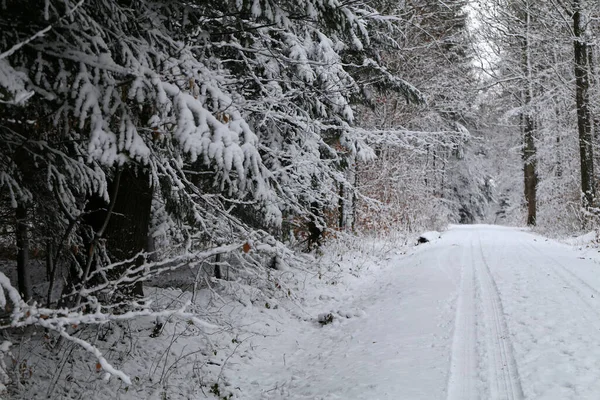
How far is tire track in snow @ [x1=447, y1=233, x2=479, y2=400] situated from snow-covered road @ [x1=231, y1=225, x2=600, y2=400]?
1cm

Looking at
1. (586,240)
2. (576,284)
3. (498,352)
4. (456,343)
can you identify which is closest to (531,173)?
(586,240)

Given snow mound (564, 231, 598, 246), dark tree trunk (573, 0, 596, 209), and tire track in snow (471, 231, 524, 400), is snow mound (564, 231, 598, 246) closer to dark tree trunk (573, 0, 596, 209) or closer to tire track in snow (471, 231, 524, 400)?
dark tree trunk (573, 0, 596, 209)

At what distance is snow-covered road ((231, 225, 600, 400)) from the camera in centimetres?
384

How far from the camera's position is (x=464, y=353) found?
14.8ft

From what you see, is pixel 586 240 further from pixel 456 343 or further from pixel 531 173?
pixel 531 173

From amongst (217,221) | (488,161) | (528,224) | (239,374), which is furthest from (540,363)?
(488,161)

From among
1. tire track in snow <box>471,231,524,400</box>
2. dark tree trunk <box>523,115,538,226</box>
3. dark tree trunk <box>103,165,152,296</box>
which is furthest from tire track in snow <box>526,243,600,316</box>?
dark tree trunk <box>523,115,538,226</box>

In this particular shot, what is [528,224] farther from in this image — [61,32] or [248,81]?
[61,32]

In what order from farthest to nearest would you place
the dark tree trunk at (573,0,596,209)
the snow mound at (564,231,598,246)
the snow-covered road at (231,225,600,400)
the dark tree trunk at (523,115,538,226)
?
the dark tree trunk at (523,115,538,226) → the dark tree trunk at (573,0,596,209) → the snow mound at (564,231,598,246) → the snow-covered road at (231,225,600,400)

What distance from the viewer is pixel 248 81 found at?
562 centimetres

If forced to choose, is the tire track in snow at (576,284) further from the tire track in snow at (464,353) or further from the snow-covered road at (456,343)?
the tire track in snow at (464,353)

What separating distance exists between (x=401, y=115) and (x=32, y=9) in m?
13.3

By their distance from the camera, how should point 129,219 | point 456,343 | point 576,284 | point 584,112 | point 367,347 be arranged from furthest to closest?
point 584,112
point 576,284
point 367,347
point 129,219
point 456,343

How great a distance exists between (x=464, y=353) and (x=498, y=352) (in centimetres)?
34
